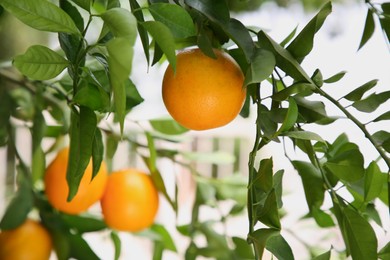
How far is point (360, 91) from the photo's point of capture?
0.27m

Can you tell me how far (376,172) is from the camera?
279mm

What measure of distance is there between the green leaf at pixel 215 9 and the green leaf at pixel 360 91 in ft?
0.26

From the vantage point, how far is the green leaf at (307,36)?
0.24m

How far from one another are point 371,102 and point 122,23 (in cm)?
14

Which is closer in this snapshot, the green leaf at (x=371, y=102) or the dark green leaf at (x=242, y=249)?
the green leaf at (x=371, y=102)

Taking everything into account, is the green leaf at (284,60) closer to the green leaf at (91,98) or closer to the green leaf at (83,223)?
the green leaf at (91,98)

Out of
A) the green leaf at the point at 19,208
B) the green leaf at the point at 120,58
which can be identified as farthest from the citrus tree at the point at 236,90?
the green leaf at the point at 19,208

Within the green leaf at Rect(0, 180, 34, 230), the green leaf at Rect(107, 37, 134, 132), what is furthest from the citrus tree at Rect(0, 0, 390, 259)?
the green leaf at Rect(0, 180, 34, 230)

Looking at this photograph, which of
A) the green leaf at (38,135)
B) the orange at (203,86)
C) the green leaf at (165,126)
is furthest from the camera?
the green leaf at (165,126)

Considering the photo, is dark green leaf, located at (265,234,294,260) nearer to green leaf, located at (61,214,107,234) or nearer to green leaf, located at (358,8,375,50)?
green leaf, located at (358,8,375,50)

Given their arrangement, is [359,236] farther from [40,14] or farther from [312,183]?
[40,14]

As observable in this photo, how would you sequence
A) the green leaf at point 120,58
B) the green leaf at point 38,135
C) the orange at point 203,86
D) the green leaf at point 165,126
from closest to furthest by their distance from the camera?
1. the green leaf at point 120,58
2. the orange at point 203,86
3. the green leaf at point 38,135
4. the green leaf at point 165,126

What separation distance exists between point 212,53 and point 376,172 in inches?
4.3

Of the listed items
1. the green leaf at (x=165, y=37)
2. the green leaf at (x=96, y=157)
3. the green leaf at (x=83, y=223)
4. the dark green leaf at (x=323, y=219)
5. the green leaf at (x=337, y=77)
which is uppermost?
the green leaf at (x=165, y=37)
